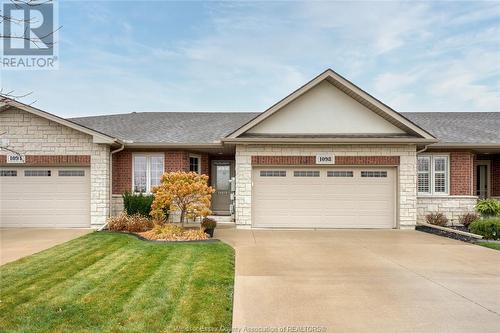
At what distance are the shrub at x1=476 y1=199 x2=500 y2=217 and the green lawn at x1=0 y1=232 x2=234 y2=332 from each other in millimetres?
10527

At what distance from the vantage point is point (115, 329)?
411cm

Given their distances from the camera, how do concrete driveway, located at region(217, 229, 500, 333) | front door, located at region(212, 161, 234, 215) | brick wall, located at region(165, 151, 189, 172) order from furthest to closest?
front door, located at region(212, 161, 234, 215) → brick wall, located at region(165, 151, 189, 172) → concrete driveway, located at region(217, 229, 500, 333)

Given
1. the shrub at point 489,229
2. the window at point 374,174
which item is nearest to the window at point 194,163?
the window at point 374,174

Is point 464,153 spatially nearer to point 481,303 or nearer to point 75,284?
point 481,303

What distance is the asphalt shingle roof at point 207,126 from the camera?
13.9 metres

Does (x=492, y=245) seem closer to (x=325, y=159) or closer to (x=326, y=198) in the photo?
(x=326, y=198)

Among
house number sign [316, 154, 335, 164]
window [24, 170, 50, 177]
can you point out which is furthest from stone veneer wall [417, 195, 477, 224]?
window [24, 170, 50, 177]

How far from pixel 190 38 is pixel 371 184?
14.1 metres

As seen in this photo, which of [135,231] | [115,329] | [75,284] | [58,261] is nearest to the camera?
[115,329]

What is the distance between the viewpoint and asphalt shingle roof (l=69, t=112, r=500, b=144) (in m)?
13.9

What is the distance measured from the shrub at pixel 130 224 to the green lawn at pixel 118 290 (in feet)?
8.41

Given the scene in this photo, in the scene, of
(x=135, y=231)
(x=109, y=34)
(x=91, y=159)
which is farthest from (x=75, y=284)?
(x=109, y=34)

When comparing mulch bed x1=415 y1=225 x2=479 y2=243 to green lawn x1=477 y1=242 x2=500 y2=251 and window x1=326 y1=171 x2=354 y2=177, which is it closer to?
green lawn x1=477 y1=242 x2=500 y2=251

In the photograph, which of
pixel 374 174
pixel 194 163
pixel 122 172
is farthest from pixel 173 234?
pixel 374 174
